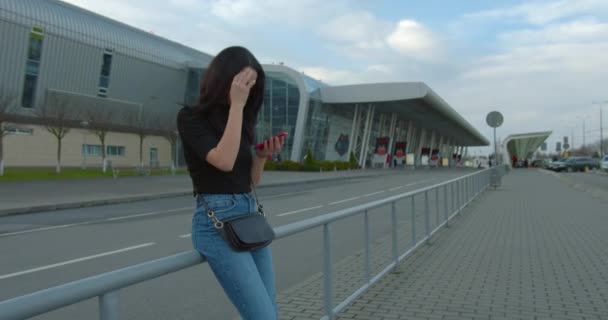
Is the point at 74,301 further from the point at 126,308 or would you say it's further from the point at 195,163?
the point at 195,163

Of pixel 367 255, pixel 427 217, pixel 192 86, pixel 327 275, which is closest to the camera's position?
pixel 327 275

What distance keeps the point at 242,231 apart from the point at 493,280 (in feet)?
14.5

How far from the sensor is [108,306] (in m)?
1.85

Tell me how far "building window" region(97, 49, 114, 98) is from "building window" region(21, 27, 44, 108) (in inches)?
225

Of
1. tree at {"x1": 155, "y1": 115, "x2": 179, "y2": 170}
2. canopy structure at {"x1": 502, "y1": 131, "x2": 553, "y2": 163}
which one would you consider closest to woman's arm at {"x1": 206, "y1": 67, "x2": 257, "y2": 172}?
tree at {"x1": 155, "y1": 115, "x2": 179, "y2": 170}

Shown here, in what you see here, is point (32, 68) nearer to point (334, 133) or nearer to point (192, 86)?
point (192, 86)

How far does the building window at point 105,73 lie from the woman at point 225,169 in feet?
145

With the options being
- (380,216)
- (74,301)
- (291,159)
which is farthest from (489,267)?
(291,159)

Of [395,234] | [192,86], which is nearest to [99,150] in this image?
[192,86]

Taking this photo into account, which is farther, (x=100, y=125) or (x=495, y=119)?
(x=100, y=125)

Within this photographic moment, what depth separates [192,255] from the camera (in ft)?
7.22

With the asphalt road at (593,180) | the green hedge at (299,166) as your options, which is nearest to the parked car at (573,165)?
the asphalt road at (593,180)

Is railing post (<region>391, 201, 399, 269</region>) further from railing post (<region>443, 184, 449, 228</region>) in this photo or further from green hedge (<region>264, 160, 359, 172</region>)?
green hedge (<region>264, 160, 359, 172</region>)

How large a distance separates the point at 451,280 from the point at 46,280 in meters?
4.41
